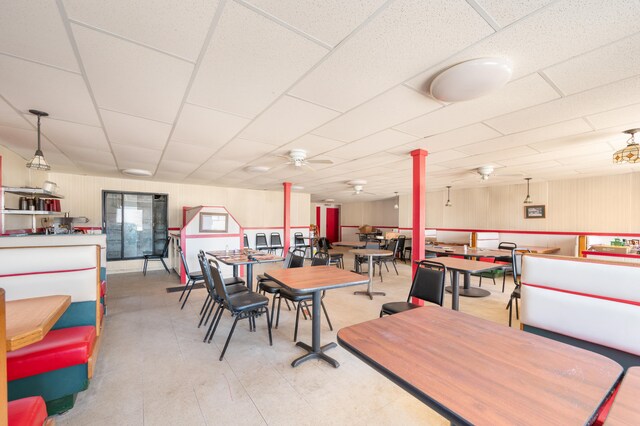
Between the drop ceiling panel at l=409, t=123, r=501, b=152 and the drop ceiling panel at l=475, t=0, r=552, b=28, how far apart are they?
1.67 metres

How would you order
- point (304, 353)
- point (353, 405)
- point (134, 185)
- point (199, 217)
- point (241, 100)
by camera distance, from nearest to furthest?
point (353, 405), point (241, 100), point (304, 353), point (199, 217), point (134, 185)

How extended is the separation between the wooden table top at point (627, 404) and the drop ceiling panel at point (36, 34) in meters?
2.81

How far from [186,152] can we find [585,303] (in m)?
4.91

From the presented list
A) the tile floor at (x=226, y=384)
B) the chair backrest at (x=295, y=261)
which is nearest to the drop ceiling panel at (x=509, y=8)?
the tile floor at (x=226, y=384)

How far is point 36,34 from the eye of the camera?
59.0 inches

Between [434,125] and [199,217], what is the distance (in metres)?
4.76

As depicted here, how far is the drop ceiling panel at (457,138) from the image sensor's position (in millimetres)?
3006

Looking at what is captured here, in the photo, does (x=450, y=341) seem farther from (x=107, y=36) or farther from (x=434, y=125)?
(x=107, y=36)

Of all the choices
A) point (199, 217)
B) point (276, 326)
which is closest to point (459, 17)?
point (276, 326)

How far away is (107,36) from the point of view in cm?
152

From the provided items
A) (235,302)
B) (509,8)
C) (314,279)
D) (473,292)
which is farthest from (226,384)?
(473,292)

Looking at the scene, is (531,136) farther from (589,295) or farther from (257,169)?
(257,169)

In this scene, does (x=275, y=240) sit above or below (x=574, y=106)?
below

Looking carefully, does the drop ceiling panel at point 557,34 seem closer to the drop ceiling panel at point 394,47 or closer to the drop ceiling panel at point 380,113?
the drop ceiling panel at point 394,47
